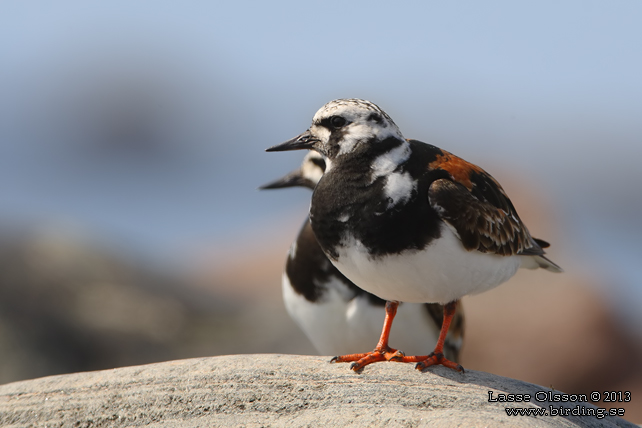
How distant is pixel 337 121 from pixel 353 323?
1.89 m

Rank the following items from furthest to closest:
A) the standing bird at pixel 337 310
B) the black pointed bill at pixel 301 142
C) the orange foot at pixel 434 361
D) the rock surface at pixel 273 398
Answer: the standing bird at pixel 337 310, the orange foot at pixel 434 361, the black pointed bill at pixel 301 142, the rock surface at pixel 273 398

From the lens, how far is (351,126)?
344cm

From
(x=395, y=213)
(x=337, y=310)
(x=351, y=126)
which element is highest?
(x=351, y=126)

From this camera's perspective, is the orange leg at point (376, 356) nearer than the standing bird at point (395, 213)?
No

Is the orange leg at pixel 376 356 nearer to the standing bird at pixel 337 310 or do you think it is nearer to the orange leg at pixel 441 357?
the orange leg at pixel 441 357

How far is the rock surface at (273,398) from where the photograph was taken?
3391mm

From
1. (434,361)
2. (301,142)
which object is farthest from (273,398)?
(301,142)

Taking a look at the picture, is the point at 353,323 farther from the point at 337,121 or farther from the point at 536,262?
the point at 337,121

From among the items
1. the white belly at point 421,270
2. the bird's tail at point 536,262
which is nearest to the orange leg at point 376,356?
the white belly at point 421,270

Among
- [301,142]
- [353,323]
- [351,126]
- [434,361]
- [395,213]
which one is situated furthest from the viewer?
[353,323]

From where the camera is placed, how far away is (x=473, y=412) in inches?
132

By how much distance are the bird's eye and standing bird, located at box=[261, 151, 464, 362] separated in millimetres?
1643

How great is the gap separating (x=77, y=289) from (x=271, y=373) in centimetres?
540

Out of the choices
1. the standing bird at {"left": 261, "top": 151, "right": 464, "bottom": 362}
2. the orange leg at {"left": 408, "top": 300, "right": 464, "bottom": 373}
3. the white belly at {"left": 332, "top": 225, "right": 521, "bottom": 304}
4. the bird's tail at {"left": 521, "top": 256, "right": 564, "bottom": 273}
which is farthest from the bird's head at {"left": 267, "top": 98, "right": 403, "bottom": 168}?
the standing bird at {"left": 261, "top": 151, "right": 464, "bottom": 362}
